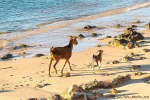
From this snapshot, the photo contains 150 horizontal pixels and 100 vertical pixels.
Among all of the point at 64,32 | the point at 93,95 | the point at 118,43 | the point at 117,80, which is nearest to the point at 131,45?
the point at 118,43

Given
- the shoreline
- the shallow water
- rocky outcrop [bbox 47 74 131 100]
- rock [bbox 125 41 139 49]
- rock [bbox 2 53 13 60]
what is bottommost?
rocky outcrop [bbox 47 74 131 100]

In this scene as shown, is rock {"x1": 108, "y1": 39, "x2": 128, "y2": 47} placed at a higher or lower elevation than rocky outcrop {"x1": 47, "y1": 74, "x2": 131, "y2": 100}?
higher

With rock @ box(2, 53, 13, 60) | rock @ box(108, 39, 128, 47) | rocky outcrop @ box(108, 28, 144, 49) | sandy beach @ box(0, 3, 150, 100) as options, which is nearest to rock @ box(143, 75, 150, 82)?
sandy beach @ box(0, 3, 150, 100)

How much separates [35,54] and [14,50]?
7.41 feet

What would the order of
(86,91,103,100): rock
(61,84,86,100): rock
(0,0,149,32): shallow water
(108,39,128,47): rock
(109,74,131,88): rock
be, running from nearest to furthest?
(61,84,86,100): rock
(86,91,103,100): rock
(109,74,131,88): rock
(108,39,128,47): rock
(0,0,149,32): shallow water

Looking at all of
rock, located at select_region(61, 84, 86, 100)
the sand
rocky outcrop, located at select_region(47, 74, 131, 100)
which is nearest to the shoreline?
the sand

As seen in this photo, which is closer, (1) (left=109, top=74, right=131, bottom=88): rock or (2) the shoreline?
(1) (left=109, top=74, right=131, bottom=88): rock

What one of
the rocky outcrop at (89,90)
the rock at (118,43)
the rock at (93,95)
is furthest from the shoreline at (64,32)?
the rock at (93,95)

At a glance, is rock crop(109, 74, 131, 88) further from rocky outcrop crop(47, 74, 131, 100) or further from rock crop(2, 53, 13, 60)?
rock crop(2, 53, 13, 60)

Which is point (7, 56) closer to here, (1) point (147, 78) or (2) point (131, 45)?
(2) point (131, 45)

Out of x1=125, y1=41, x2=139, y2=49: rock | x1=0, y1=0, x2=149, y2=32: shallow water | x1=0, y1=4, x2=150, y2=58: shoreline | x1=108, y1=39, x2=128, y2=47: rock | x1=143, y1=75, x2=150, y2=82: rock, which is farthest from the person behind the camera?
x1=0, y1=0, x2=149, y2=32: shallow water

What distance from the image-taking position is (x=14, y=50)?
19.8 m

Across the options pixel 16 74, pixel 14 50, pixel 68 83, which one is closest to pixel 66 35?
pixel 14 50

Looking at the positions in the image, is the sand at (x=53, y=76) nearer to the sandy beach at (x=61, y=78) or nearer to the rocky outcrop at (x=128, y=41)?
the sandy beach at (x=61, y=78)
